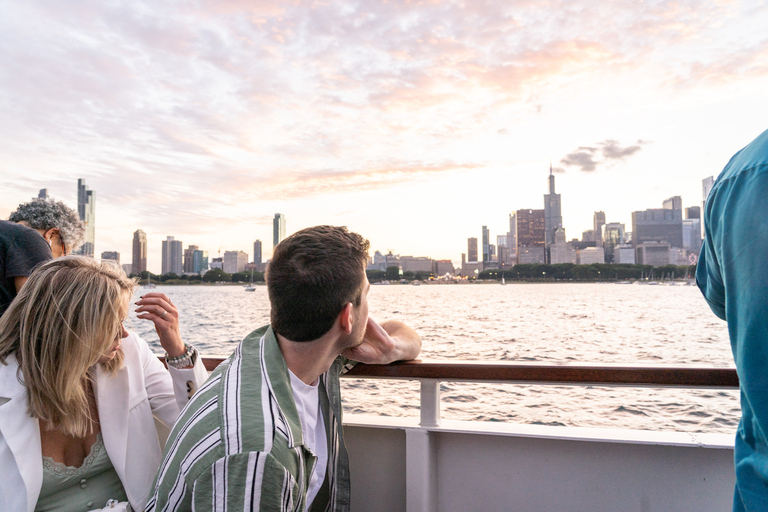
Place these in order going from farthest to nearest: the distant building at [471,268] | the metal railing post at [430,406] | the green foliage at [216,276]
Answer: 1. the distant building at [471,268]
2. the green foliage at [216,276]
3. the metal railing post at [430,406]

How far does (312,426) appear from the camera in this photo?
→ 1.04 metres

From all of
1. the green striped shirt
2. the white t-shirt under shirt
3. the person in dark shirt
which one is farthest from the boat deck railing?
the person in dark shirt

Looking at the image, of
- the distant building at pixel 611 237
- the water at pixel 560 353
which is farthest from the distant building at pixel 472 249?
the water at pixel 560 353

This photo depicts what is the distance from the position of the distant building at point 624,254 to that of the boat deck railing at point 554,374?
50498 mm

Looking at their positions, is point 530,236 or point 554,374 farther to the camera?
point 530,236

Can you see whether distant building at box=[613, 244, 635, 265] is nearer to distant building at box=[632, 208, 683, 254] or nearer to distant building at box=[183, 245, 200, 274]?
distant building at box=[632, 208, 683, 254]

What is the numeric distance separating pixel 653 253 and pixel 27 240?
4777 centimetres

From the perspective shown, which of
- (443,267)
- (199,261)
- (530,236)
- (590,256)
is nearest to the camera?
(199,261)

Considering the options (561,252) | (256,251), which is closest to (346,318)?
(256,251)

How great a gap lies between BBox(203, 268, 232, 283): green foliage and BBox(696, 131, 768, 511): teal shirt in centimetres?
3322

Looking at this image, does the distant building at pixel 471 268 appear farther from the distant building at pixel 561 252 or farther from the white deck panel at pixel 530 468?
the white deck panel at pixel 530 468

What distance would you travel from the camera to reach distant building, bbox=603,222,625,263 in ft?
156

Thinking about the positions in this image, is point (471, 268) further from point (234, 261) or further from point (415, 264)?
point (234, 261)

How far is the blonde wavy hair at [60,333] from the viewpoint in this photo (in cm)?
100
